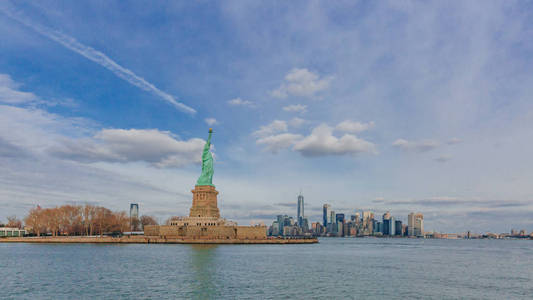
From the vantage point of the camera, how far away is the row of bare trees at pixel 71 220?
471ft

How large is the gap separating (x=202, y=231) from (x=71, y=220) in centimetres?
4916

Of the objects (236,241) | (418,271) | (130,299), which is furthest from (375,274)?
(236,241)

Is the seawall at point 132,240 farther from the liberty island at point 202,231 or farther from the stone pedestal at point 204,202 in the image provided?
the stone pedestal at point 204,202

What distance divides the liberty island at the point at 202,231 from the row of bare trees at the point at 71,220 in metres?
10.2

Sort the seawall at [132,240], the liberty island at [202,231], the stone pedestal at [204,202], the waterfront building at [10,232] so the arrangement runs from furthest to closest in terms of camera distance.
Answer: the waterfront building at [10,232]
the stone pedestal at [204,202]
the liberty island at [202,231]
the seawall at [132,240]

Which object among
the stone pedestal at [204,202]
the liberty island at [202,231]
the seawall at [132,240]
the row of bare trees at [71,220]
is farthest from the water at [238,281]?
the row of bare trees at [71,220]

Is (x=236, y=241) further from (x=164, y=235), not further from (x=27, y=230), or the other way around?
(x=27, y=230)

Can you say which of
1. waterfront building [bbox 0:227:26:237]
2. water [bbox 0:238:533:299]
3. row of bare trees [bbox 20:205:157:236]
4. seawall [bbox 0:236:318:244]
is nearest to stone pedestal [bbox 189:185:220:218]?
seawall [bbox 0:236:318:244]

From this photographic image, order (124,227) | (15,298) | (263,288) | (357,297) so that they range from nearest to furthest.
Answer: (15,298) < (357,297) < (263,288) < (124,227)

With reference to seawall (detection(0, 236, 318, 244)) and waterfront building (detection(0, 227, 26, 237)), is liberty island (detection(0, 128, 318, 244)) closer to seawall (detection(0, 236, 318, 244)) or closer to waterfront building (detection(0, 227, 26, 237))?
seawall (detection(0, 236, 318, 244))

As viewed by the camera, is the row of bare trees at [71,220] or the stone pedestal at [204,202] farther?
the row of bare trees at [71,220]

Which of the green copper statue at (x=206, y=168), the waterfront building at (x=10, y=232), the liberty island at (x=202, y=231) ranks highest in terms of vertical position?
the green copper statue at (x=206, y=168)

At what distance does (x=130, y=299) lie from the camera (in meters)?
37.4

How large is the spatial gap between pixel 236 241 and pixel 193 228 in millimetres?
13267
